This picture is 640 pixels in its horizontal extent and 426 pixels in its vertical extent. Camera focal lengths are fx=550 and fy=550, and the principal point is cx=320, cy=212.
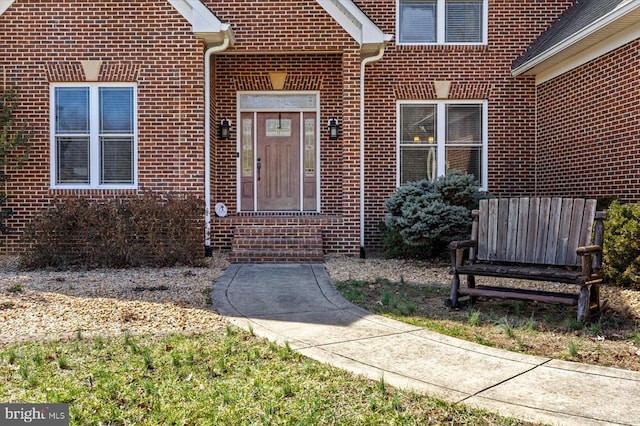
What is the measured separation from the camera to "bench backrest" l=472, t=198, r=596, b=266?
5.85 m

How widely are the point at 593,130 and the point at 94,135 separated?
888 centimetres

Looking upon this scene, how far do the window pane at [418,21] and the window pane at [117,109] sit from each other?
18.8ft

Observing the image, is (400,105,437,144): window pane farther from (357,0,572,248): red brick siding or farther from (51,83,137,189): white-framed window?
(51,83,137,189): white-framed window

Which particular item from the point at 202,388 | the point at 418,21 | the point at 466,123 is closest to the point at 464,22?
the point at 418,21

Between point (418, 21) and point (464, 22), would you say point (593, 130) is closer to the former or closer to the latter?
point (464, 22)

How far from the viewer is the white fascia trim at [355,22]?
9953 mm

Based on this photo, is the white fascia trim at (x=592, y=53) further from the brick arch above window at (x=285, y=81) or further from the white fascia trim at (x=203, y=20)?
the white fascia trim at (x=203, y=20)

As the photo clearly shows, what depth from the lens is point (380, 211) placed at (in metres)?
11.4

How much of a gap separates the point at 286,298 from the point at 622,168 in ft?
19.7

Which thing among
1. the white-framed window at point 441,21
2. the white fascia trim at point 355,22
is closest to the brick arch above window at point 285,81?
the white fascia trim at point 355,22

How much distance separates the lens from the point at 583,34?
8.86m

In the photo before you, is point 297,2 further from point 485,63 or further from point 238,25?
point 485,63

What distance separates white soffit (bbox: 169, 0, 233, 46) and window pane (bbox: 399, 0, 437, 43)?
157 inches

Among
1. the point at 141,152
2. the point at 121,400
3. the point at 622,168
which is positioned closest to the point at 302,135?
the point at 141,152
